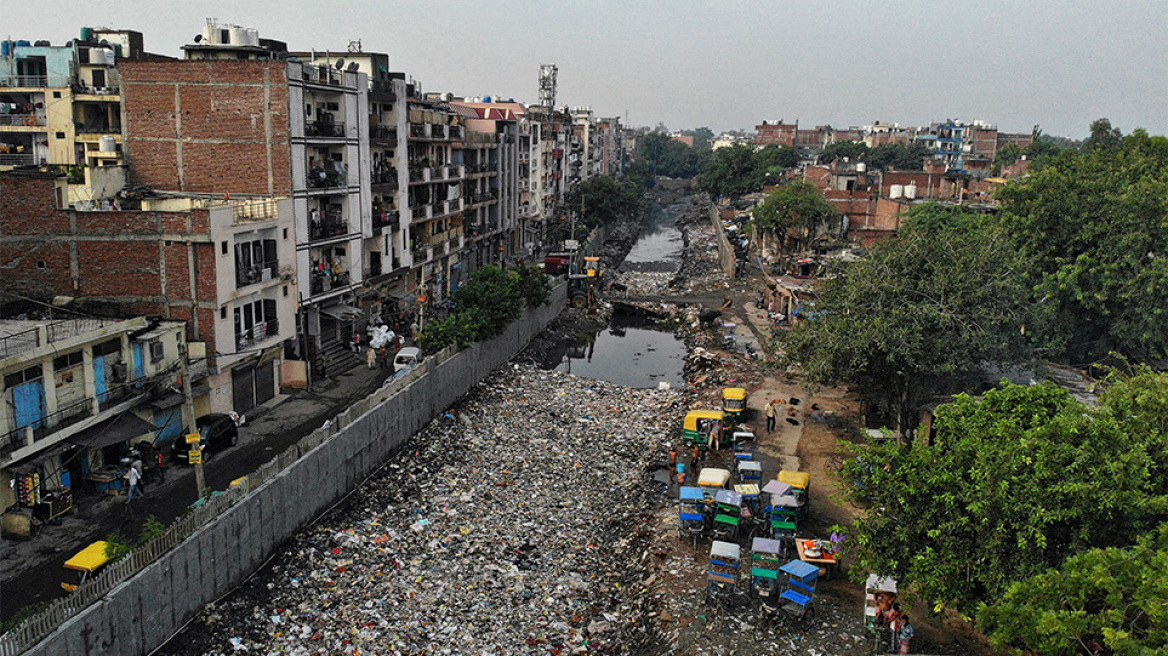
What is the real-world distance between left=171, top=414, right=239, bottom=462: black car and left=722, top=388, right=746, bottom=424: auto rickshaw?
1428 cm

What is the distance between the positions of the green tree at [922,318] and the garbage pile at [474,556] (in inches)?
255

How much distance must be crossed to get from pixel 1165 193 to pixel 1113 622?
838 inches

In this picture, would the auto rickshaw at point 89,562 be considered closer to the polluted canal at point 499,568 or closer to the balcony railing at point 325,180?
the polluted canal at point 499,568

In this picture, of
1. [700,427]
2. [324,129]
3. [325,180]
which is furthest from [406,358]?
[700,427]

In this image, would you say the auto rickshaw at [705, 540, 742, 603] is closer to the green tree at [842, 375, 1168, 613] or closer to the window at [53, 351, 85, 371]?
the green tree at [842, 375, 1168, 613]

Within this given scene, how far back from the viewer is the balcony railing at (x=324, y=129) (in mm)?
28109

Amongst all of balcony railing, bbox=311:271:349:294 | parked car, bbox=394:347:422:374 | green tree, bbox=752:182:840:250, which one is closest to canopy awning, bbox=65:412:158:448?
parked car, bbox=394:347:422:374

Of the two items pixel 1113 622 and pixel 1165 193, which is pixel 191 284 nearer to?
pixel 1113 622

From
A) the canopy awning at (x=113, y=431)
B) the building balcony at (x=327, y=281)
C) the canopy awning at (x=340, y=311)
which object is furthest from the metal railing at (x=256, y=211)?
the canopy awning at (x=113, y=431)

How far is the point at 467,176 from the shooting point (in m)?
44.3

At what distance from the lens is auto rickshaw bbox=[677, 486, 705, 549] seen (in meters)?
18.0

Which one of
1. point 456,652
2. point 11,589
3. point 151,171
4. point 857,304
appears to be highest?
point 151,171

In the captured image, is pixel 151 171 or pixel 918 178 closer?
pixel 151 171

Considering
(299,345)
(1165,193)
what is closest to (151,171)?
(299,345)
